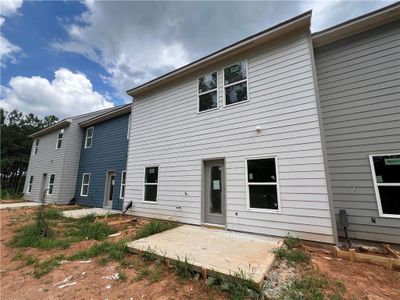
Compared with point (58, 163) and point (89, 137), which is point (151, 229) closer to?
point (89, 137)

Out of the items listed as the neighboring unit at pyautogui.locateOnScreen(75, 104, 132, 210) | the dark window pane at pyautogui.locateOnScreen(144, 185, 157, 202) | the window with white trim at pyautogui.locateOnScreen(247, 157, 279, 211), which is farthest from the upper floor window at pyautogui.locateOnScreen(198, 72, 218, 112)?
the neighboring unit at pyautogui.locateOnScreen(75, 104, 132, 210)

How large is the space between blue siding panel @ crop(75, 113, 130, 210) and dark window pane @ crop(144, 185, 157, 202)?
10.5 feet

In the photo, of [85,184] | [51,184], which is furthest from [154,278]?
[51,184]

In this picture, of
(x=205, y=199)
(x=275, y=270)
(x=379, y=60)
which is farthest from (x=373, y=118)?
(x=205, y=199)

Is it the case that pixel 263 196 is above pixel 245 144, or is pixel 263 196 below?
below

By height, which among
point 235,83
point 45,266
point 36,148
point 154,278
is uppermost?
point 235,83

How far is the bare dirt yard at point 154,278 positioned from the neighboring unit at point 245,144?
1.10 metres

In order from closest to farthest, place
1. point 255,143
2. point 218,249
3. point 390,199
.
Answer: point 218,249, point 390,199, point 255,143

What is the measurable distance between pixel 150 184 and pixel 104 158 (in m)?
5.86

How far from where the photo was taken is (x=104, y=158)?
39.4 feet

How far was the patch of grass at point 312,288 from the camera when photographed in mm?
2381

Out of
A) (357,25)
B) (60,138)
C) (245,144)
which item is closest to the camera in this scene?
(357,25)

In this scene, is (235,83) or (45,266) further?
(235,83)

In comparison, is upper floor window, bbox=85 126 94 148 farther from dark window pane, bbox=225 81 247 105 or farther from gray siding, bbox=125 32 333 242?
dark window pane, bbox=225 81 247 105
